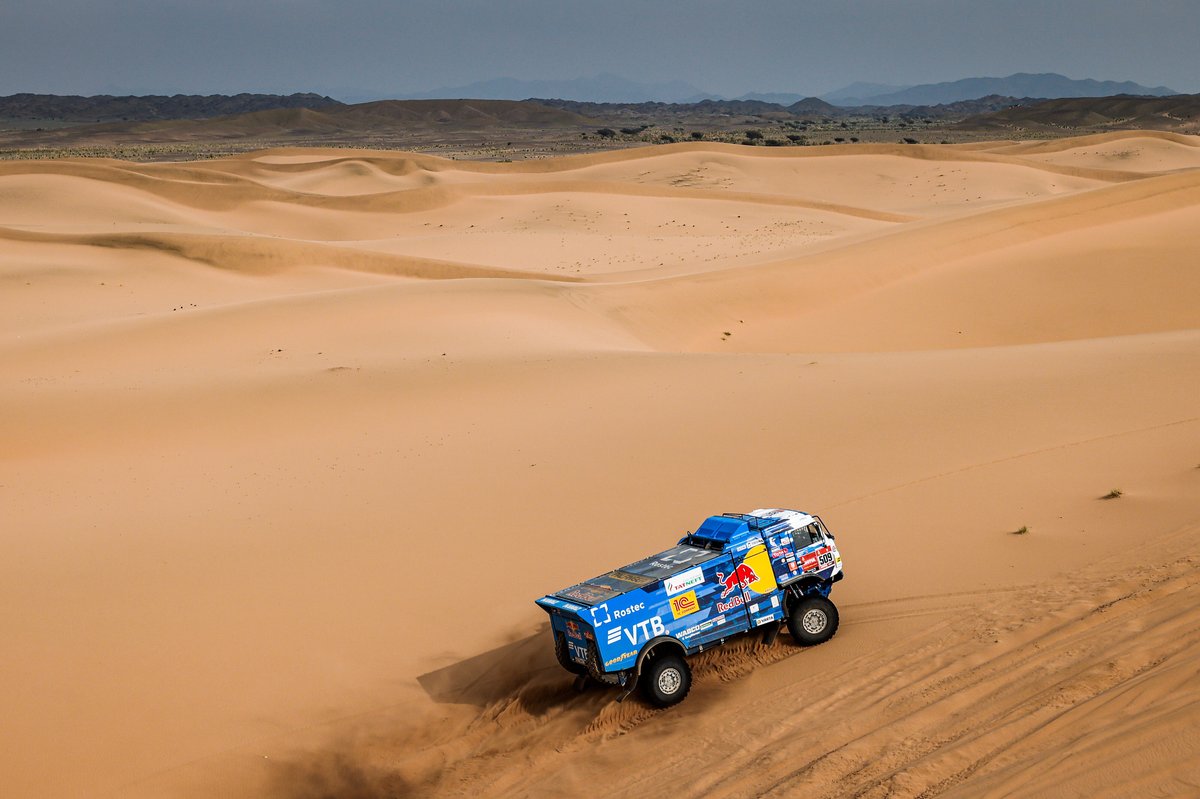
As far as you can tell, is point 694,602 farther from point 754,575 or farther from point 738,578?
point 754,575

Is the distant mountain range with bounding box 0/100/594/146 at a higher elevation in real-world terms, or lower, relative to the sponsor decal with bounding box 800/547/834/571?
higher

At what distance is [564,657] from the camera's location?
32.1 ft

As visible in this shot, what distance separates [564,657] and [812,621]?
2313 mm

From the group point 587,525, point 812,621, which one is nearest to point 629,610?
point 812,621

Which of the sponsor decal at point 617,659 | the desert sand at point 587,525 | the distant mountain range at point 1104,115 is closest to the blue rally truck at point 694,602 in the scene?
the sponsor decal at point 617,659

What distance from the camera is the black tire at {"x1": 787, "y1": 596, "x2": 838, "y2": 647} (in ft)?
33.3

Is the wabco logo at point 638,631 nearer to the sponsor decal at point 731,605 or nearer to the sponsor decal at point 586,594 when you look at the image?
the sponsor decal at point 586,594

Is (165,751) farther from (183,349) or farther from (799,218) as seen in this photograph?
(799,218)

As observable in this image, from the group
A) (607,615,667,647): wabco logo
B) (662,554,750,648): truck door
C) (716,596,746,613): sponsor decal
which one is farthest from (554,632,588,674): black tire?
(716,596,746,613): sponsor decal

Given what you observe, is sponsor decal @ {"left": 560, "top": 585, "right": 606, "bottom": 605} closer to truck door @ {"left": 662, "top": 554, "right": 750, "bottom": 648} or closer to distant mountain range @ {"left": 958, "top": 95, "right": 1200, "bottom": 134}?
truck door @ {"left": 662, "top": 554, "right": 750, "bottom": 648}

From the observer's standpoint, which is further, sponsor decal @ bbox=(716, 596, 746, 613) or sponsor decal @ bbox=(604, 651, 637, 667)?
sponsor decal @ bbox=(716, 596, 746, 613)

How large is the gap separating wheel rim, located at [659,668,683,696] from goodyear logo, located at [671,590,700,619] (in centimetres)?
47

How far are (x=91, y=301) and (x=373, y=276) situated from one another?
28.6 ft

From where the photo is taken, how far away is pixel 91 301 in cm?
3281
